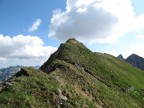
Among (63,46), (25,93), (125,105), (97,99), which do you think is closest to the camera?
(25,93)

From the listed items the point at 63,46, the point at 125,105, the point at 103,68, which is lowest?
the point at 125,105

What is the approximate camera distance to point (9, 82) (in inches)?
1423

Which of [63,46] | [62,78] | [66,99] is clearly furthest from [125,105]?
[63,46]

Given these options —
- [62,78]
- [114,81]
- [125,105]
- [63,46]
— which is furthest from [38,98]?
[63,46]

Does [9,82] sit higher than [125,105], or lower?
higher

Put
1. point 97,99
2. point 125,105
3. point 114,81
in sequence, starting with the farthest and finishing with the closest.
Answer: point 114,81 → point 125,105 → point 97,99

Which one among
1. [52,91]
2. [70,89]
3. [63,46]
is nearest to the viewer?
[52,91]

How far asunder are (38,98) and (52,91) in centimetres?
250

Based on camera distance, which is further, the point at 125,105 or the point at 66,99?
the point at 125,105

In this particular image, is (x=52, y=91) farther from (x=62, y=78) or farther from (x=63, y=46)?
(x=63, y=46)

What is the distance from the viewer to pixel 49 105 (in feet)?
111

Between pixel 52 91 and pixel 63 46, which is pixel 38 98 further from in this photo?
pixel 63 46

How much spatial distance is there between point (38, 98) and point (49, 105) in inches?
63.9

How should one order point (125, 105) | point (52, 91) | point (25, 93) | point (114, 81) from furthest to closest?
point (114, 81), point (125, 105), point (52, 91), point (25, 93)
